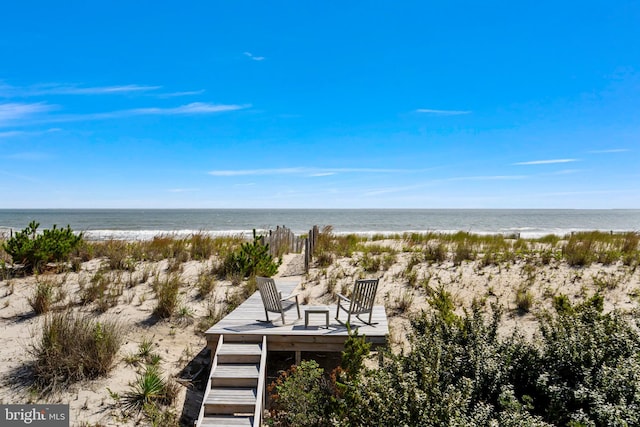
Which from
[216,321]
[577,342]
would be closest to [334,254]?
[216,321]

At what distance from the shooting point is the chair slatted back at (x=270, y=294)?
674 cm

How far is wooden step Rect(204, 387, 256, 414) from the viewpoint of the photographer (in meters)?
5.32

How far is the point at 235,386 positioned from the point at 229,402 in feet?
1.39

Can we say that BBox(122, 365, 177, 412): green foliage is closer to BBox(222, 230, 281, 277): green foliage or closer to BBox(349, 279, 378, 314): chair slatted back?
BBox(349, 279, 378, 314): chair slatted back

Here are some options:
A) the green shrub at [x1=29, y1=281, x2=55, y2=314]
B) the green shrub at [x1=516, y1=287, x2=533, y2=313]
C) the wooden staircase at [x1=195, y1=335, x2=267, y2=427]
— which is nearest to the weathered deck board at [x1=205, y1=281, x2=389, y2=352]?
the wooden staircase at [x1=195, y1=335, x2=267, y2=427]

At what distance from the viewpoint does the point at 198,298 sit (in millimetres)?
9516

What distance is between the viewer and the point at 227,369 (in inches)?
237

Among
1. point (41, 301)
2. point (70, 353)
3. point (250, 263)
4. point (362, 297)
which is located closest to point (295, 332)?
point (362, 297)

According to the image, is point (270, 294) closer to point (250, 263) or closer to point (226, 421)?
point (226, 421)

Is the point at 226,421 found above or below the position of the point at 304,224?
below

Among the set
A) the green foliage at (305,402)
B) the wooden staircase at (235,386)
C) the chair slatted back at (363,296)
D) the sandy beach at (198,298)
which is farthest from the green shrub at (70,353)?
the chair slatted back at (363,296)

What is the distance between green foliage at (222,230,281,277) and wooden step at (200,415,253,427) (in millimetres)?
6040

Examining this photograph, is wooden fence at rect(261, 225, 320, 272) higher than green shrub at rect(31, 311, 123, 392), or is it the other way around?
wooden fence at rect(261, 225, 320, 272)

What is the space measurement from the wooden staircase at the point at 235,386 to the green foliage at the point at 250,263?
4.83 meters
